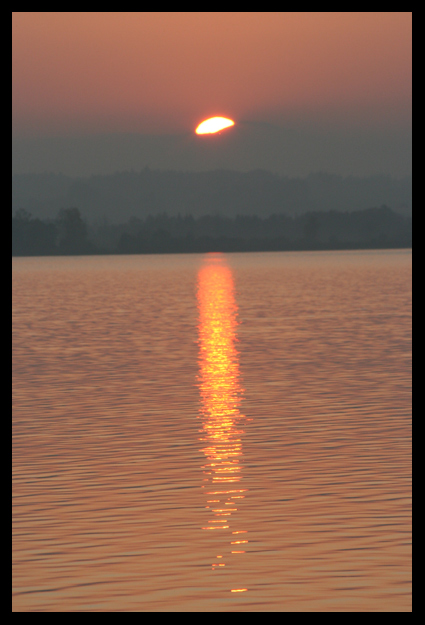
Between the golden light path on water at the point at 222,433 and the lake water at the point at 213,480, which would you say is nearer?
the lake water at the point at 213,480

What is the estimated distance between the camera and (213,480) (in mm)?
23250

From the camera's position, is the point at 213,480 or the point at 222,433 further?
the point at 222,433

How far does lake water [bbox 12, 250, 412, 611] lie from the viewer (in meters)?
16.3

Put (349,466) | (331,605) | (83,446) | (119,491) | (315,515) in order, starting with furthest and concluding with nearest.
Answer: (83,446), (349,466), (119,491), (315,515), (331,605)

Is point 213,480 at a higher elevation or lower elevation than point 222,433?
lower

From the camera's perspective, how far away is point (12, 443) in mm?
27844

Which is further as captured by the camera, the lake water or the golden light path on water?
the golden light path on water

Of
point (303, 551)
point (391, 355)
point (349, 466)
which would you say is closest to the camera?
point (303, 551)

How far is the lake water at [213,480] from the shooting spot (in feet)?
53.6
